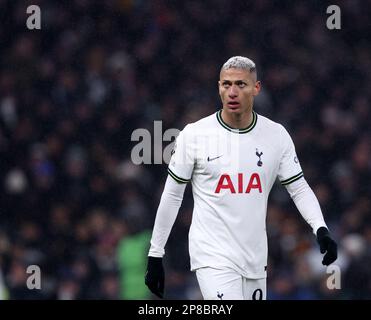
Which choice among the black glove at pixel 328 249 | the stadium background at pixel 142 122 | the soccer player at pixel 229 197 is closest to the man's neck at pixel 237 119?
the soccer player at pixel 229 197

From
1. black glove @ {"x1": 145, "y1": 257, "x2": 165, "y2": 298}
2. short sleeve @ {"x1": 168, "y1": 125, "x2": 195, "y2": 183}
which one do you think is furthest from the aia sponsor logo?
black glove @ {"x1": 145, "y1": 257, "x2": 165, "y2": 298}

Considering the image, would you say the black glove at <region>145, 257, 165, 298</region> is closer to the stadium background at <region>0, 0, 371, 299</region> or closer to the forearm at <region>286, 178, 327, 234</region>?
the forearm at <region>286, 178, 327, 234</region>

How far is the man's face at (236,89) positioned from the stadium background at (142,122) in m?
4.75

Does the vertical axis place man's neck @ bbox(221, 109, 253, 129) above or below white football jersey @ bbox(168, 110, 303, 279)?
above

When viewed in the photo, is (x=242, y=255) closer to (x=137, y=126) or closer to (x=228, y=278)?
(x=228, y=278)

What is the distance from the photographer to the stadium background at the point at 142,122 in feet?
44.8

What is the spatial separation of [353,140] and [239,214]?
795 centimetres

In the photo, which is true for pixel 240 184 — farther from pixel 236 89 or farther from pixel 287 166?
pixel 236 89

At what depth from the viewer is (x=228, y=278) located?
26.8 feet

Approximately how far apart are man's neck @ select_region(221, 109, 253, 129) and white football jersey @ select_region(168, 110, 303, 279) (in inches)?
1.2

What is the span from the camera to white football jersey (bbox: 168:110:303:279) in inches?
324
